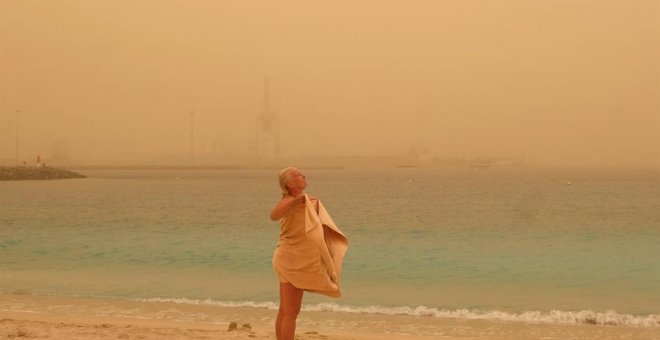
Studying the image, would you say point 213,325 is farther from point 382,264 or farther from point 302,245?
point 382,264

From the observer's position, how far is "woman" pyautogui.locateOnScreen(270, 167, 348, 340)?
4953mm

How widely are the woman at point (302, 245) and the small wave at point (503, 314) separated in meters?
5.57

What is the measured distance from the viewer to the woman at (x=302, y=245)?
16.3 feet

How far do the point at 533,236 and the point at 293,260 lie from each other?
2877cm

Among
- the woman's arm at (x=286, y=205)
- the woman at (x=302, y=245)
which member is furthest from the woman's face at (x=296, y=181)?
the woman's arm at (x=286, y=205)

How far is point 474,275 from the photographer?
623 inches

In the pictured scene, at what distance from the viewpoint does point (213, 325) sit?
8898 mm

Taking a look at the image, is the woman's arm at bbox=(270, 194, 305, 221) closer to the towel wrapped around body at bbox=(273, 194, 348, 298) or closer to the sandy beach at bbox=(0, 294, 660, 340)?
the towel wrapped around body at bbox=(273, 194, 348, 298)

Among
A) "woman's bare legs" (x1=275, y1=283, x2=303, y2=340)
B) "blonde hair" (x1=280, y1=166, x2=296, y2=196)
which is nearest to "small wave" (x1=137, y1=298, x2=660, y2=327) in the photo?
"woman's bare legs" (x1=275, y1=283, x2=303, y2=340)

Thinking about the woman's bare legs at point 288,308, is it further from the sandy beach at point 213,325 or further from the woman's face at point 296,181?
the sandy beach at point 213,325

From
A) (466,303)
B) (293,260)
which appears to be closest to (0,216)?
(466,303)

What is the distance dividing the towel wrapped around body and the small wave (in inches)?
221

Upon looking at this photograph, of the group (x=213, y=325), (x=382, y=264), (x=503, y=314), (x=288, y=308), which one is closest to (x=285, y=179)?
(x=288, y=308)

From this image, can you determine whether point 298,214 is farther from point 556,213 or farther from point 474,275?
point 556,213
